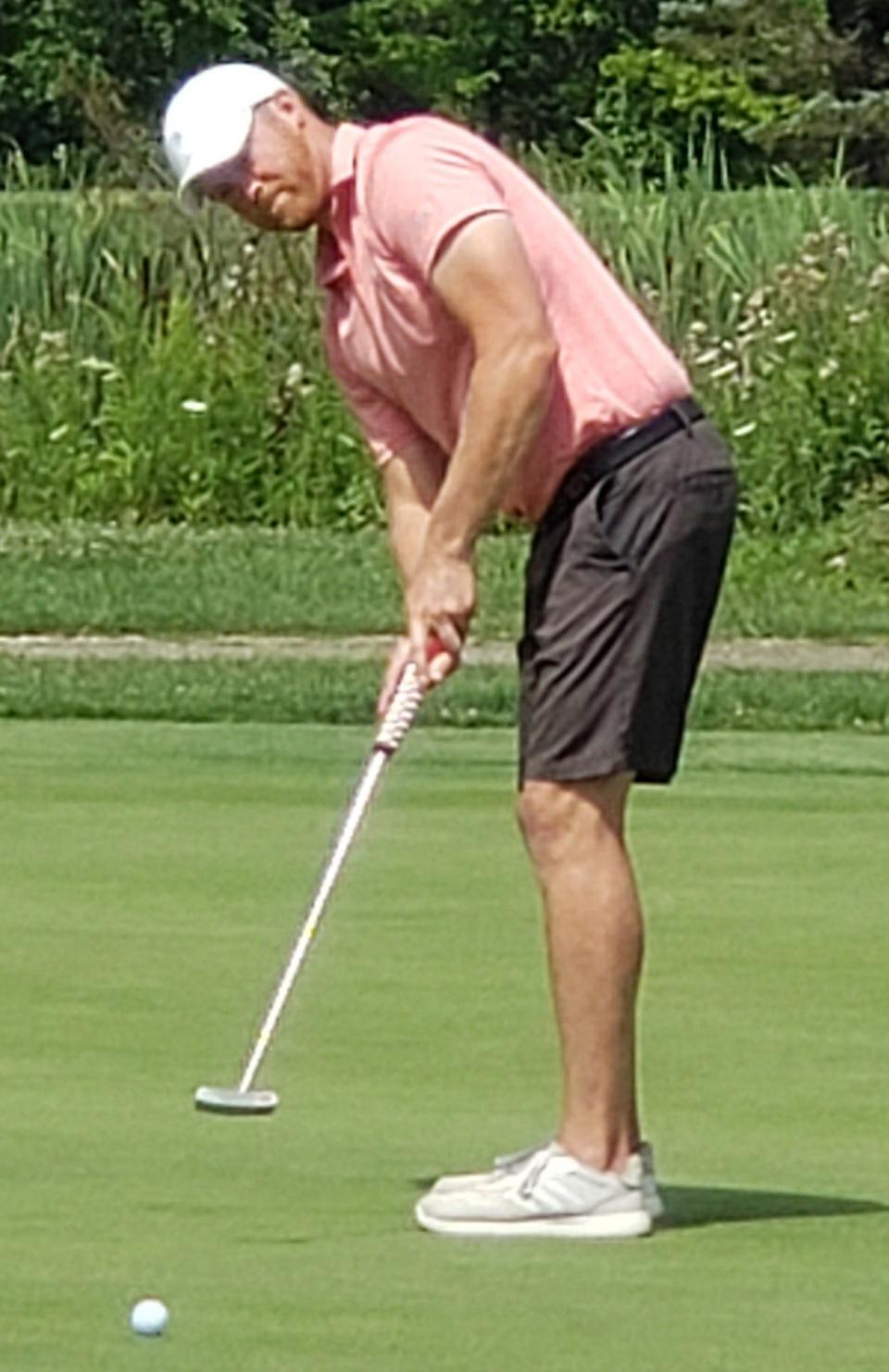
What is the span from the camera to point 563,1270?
19.3 feet

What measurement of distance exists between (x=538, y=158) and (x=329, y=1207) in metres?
18.0

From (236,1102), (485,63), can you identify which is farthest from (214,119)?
(485,63)

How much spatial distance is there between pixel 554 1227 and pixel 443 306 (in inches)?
50.2

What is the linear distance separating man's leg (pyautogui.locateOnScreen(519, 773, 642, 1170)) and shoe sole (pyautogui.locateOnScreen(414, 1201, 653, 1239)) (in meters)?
0.10

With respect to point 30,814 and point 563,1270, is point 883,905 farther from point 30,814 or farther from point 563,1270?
point 563,1270

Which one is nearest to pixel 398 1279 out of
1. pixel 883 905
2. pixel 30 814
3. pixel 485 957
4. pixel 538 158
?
pixel 485 957

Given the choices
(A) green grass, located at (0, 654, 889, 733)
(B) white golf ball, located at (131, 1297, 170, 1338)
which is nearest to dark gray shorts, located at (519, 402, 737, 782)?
(B) white golf ball, located at (131, 1297, 170, 1338)

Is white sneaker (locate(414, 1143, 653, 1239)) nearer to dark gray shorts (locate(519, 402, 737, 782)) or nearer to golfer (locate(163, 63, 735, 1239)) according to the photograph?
golfer (locate(163, 63, 735, 1239))

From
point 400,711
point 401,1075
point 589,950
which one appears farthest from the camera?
point 401,1075

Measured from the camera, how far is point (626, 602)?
20.4 ft

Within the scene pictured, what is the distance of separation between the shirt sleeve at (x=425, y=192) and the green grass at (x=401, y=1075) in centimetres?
133

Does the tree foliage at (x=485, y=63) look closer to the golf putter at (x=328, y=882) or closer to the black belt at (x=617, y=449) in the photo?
the golf putter at (x=328, y=882)

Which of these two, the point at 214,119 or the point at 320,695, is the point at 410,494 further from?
the point at 320,695

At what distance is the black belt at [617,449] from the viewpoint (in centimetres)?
627
